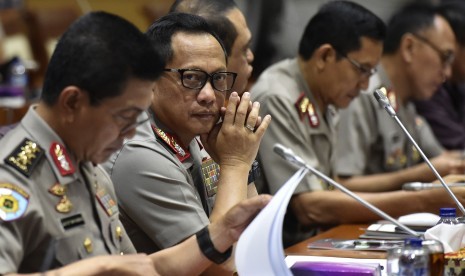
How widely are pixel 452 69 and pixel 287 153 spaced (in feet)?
10.8

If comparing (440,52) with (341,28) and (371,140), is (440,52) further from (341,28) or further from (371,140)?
(341,28)

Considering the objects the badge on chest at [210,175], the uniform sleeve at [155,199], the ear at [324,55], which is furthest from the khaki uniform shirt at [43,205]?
the ear at [324,55]

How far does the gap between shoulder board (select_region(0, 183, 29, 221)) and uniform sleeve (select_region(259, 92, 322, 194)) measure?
4.91ft

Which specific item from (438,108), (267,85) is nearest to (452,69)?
(438,108)

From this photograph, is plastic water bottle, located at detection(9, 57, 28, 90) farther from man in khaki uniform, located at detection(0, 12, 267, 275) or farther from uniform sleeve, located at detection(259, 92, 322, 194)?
man in khaki uniform, located at detection(0, 12, 267, 275)

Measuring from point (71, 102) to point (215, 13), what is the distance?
119 cm

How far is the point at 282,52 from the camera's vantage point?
6.00 m

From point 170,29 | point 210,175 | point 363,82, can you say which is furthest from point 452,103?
point 170,29

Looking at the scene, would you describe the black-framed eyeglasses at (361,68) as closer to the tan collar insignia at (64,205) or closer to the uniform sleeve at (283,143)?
the uniform sleeve at (283,143)

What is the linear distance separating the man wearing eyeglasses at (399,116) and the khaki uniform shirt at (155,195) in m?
1.46

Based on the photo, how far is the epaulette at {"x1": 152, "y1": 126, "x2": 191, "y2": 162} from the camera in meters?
2.14

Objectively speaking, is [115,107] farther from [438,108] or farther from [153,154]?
[438,108]

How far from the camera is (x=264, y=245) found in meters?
1.63

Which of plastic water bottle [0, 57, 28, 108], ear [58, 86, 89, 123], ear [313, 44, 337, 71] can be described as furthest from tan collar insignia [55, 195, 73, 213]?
plastic water bottle [0, 57, 28, 108]
